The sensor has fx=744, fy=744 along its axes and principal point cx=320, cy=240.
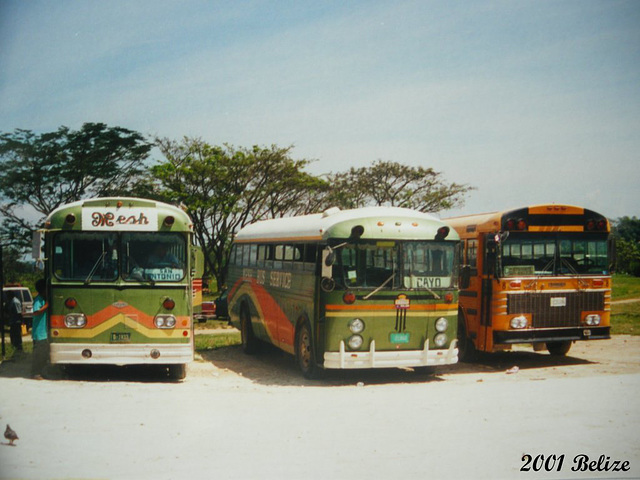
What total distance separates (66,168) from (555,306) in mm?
22583

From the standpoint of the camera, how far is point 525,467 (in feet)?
24.1

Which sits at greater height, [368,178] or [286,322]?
[368,178]

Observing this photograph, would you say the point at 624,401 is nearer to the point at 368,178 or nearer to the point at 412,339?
the point at 412,339

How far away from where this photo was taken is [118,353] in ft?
39.9

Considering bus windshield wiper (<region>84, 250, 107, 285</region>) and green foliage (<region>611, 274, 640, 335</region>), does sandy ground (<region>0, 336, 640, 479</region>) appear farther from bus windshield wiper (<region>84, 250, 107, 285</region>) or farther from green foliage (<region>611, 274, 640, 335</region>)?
green foliage (<region>611, 274, 640, 335</region>)

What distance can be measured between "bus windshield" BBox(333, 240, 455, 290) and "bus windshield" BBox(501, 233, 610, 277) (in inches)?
55.6

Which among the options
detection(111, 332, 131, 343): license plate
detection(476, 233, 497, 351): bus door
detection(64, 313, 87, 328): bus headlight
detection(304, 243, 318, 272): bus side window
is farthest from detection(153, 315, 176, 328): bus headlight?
detection(476, 233, 497, 351): bus door

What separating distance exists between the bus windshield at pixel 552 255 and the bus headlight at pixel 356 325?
3.02 m

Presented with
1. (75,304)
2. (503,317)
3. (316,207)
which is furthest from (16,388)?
(316,207)

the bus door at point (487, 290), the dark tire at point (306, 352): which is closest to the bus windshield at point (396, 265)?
the bus door at point (487, 290)

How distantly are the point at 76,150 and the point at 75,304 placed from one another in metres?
19.7

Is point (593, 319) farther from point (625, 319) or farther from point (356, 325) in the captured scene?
point (625, 319)

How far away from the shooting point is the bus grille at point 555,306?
13.5 m

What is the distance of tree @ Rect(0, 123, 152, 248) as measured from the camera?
2959 cm
